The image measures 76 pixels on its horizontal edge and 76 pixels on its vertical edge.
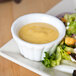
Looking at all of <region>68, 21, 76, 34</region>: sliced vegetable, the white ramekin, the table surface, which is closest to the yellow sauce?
the white ramekin

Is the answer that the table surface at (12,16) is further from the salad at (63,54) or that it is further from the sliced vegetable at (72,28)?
the sliced vegetable at (72,28)

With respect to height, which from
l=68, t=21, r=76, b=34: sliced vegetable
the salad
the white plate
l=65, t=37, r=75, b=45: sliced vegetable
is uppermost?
l=68, t=21, r=76, b=34: sliced vegetable

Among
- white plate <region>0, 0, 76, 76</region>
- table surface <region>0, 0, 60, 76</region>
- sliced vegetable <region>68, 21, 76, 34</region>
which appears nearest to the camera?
white plate <region>0, 0, 76, 76</region>

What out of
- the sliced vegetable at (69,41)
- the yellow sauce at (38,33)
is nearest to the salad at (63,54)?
the sliced vegetable at (69,41)

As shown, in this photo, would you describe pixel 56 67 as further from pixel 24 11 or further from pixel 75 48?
pixel 24 11

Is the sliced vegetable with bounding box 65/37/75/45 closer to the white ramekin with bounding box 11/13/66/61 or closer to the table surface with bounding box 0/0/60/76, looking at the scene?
the white ramekin with bounding box 11/13/66/61

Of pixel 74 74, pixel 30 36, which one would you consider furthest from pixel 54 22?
pixel 74 74
